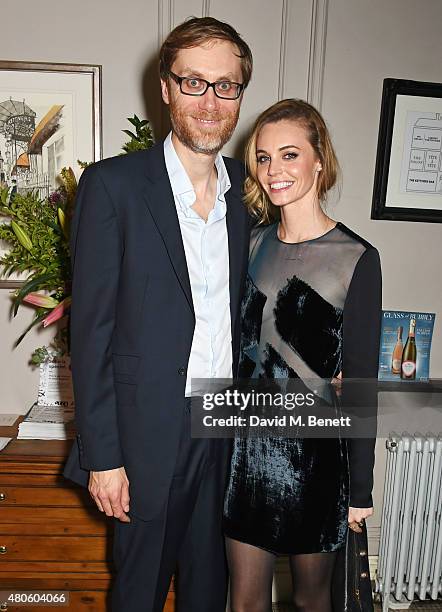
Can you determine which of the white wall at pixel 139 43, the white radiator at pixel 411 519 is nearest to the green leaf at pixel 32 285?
the white wall at pixel 139 43

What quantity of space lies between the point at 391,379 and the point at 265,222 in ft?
3.83

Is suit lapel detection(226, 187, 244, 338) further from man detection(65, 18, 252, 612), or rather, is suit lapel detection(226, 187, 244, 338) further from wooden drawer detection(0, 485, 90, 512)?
wooden drawer detection(0, 485, 90, 512)

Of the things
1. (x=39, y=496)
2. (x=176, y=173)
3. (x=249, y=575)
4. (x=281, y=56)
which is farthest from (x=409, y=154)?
(x=39, y=496)

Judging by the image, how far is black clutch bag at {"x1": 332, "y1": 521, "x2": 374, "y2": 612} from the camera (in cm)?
163

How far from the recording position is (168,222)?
4.80 feet

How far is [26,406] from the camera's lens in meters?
2.51

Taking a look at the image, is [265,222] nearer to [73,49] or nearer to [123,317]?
[123,317]

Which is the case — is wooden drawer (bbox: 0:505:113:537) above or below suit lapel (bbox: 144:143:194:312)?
below

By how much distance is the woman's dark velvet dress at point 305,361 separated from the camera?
153 cm

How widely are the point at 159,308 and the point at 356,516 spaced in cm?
80

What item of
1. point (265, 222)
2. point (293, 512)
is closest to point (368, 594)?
point (293, 512)

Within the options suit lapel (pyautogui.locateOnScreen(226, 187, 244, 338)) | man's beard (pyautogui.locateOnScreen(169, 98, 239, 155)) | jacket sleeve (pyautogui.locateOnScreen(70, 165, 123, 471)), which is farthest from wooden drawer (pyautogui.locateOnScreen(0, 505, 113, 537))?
man's beard (pyautogui.locateOnScreen(169, 98, 239, 155))

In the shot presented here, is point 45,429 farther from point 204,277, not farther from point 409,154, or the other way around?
point 409,154

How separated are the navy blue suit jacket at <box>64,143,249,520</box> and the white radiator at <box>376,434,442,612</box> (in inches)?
53.0
